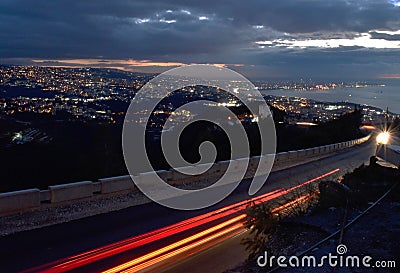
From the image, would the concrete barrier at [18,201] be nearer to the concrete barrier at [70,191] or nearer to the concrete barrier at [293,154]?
the concrete barrier at [70,191]

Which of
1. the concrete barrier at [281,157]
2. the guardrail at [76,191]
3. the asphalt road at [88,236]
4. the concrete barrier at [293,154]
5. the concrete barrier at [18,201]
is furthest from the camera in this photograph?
the concrete barrier at [293,154]

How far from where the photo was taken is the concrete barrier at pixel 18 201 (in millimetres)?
10586

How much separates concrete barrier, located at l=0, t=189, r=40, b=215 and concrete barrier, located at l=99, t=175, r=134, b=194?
2.21 m

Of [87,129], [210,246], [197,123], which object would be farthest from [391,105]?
[210,246]

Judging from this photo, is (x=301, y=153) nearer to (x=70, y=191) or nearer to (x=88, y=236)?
(x=70, y=191)

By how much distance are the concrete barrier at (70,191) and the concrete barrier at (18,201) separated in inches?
17.5

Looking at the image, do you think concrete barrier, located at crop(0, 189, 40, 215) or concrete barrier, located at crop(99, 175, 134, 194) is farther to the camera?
concrete barrier, located at crop(99, 175, 134, 194)

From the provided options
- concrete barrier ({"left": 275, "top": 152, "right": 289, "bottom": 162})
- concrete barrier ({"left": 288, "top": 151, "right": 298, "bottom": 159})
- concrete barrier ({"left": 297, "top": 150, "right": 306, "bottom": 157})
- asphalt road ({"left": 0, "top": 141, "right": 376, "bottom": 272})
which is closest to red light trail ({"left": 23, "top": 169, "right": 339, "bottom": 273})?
asphalt road ({"left": 0, "top": 141, "right": 376, "bottom": 272})

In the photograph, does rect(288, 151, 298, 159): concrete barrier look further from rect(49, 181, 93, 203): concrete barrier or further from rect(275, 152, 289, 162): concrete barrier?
rect(49, 181, 93, 203): concrete barrier

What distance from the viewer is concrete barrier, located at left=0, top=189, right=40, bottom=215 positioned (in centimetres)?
1059

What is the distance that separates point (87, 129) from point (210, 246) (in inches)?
701

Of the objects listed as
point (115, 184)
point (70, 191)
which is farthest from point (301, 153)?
point (70, 191)

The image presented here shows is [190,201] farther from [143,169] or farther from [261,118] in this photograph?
[261,118]

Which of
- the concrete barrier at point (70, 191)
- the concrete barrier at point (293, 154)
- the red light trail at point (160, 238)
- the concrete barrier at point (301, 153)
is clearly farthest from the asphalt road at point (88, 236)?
the concrete barrier at point (301, 153)
